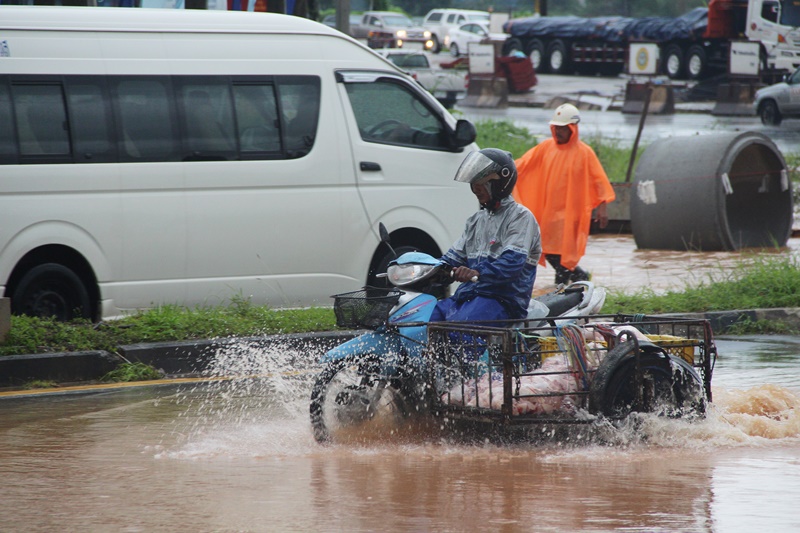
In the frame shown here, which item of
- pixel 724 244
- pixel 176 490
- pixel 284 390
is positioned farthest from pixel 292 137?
pixel 724 244

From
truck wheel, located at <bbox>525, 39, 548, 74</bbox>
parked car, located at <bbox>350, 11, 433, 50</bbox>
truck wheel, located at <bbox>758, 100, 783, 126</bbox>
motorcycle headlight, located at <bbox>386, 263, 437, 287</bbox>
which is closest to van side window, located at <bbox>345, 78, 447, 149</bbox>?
motorcycle headlight, located at <bbox>386, 263, 437, 287</bbox>

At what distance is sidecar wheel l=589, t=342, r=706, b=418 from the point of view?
6266mm

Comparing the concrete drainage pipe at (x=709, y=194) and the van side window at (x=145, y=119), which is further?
the concrete drainage pipe at (x=709, y=194)

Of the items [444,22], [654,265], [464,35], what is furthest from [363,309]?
[444,22]

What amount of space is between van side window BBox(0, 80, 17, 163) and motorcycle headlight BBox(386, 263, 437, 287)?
12.1 feet

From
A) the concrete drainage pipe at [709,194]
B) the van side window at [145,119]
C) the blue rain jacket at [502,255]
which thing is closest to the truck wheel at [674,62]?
the concrete drainage pipe at [709,194]

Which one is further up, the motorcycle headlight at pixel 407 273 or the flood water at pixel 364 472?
the motorcycle headlight at pixel 407 273

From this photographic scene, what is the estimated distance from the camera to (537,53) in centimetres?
4969

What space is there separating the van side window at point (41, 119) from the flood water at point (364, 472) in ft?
6.76

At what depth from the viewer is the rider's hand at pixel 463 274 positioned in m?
6.36

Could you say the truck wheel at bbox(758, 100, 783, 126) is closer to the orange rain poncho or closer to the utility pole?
the utility pole

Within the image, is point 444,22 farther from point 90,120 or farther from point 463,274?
point 463,274

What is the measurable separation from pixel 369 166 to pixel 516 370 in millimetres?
4343

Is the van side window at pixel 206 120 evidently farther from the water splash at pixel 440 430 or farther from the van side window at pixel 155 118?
the water splash at pixel 440 430
